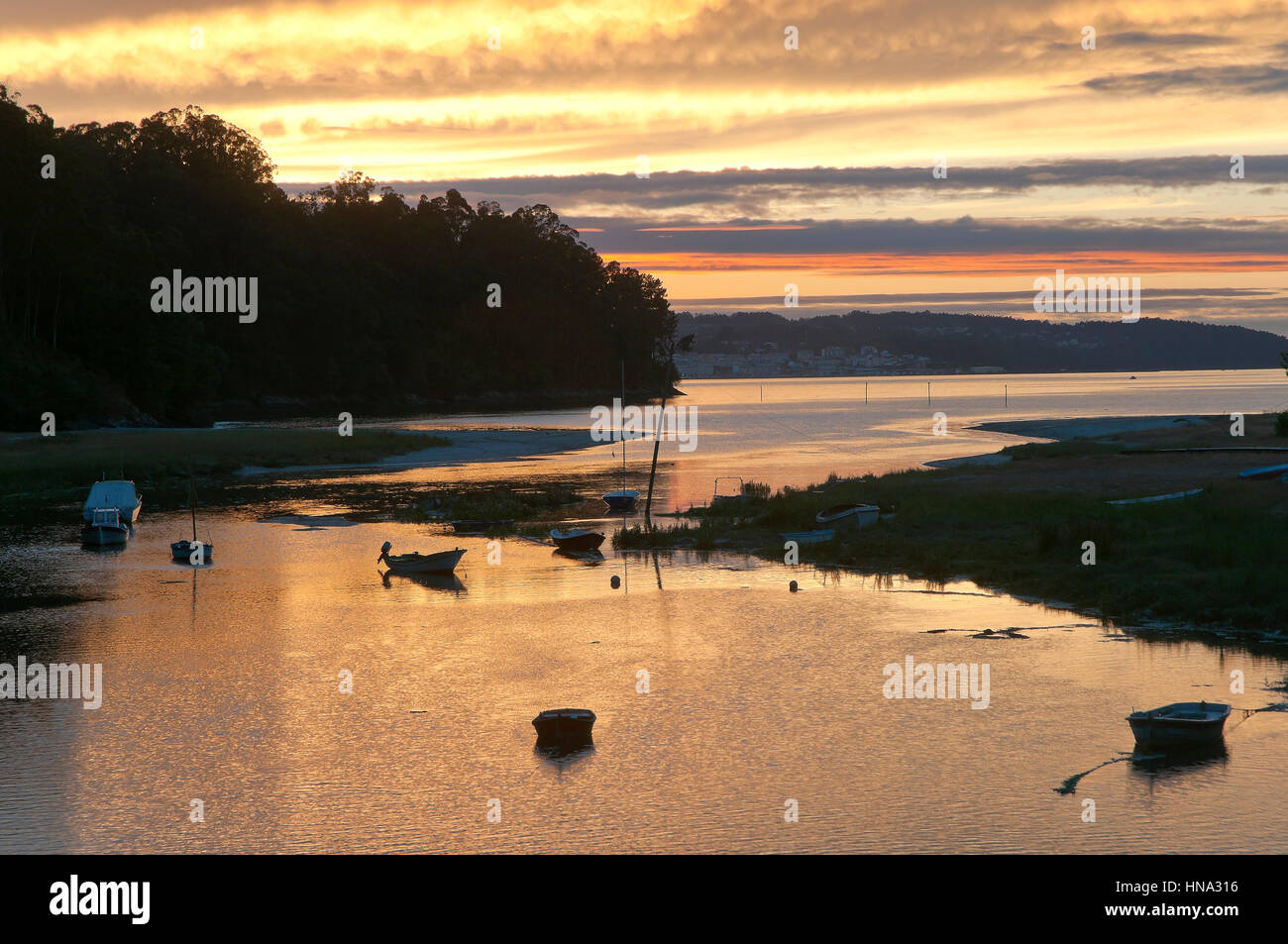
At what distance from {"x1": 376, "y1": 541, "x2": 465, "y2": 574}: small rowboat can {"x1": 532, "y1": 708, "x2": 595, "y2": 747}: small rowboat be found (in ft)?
68.0

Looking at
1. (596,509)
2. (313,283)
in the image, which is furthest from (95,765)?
(313,283)

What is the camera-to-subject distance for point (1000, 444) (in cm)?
10631

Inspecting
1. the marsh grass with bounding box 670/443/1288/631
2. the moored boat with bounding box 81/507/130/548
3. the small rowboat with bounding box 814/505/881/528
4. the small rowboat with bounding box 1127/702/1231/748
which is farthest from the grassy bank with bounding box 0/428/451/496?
the small rowboat with bounding box 1127/702/1231/748

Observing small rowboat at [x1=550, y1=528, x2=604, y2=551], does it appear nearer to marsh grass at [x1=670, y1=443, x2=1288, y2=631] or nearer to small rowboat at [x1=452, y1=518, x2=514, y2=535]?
marsh grass at [x1=670, y1=443, x2=1288, y2=631]

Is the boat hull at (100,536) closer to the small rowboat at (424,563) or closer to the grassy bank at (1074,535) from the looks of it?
the small rowboat at (424,563)

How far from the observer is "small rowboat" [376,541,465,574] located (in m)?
41.9

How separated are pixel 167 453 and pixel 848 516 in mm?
55314

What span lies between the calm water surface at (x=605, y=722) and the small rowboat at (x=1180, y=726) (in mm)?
483

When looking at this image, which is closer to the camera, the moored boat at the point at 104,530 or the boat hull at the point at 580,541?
the boat hull at the point at 580,541

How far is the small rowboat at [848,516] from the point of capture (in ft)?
155
